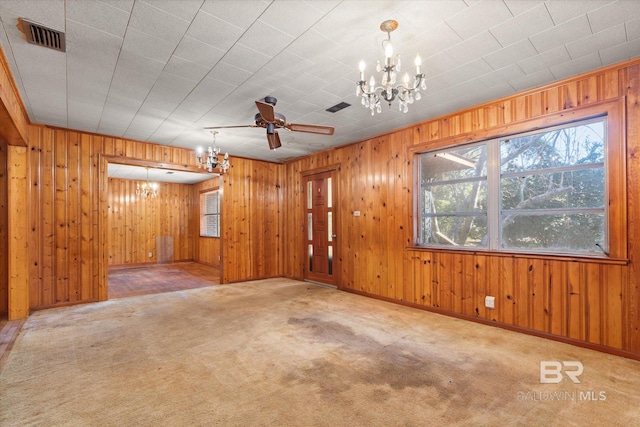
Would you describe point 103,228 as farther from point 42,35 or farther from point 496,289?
point 496,289

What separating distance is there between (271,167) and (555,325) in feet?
→ 19.1

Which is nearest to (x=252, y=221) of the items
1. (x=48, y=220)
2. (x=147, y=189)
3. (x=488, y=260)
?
(x=48, y=220)

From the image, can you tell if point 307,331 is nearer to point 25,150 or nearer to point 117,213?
point 25,150

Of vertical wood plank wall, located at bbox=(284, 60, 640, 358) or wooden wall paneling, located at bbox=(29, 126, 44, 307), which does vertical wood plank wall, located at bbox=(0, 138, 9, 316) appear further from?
vertical wood plank wall, located at bbox=(284, 60, 640, 358)

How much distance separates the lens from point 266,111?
3113 mm

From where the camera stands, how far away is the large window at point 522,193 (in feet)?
10.2

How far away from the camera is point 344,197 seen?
223 inches

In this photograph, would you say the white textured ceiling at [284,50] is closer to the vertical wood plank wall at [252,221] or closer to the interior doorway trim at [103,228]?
the interior doorway trim at [103,228]

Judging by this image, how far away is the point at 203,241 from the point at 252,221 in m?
3.58

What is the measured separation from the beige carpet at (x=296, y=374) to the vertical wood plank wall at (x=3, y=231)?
0.75 meters

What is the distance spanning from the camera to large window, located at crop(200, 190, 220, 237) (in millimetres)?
8938

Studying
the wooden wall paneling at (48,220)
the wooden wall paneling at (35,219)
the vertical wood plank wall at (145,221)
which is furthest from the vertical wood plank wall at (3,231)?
the vertical wood plank wall at (145,221)

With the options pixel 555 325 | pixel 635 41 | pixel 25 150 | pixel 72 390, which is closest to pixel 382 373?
pixel 555 325

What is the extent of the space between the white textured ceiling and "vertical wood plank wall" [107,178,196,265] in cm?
559
